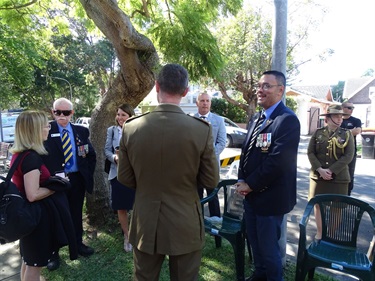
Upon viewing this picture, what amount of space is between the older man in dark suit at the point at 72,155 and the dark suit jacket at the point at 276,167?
2253 mm

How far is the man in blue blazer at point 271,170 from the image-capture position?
9.03 feet

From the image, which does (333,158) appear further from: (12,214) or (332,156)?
(12,214)

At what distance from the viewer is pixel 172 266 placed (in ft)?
7.28

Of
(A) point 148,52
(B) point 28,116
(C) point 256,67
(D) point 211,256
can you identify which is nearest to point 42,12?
(A) point 148,52

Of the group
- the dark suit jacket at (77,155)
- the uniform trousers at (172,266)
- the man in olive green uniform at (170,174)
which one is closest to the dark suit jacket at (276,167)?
the man in olive green uniform at (170,174)

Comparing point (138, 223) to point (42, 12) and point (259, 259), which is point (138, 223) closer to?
point (259, 259)

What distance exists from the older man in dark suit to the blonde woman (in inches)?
40.0

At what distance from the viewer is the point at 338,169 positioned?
3.97 metres

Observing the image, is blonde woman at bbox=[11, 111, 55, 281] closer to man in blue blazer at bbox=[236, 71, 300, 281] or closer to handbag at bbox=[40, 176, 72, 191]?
handbag at bbox=[40, 176, 72, 191]

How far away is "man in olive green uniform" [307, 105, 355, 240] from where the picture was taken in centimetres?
400

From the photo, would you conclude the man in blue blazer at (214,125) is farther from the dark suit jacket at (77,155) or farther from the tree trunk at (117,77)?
the dark suit jacket at (77,155)

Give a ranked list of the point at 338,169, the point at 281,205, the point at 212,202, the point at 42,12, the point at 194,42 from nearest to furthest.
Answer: the point at 281,205
the point at 338,169
the point at 212,202
the point at 194,42
the point at 42,12

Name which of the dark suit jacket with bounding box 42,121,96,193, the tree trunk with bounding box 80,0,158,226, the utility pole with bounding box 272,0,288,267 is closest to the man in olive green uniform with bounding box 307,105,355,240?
the utility pole with bounding box 272,0,288,267

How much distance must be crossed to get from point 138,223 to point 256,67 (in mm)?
18397
